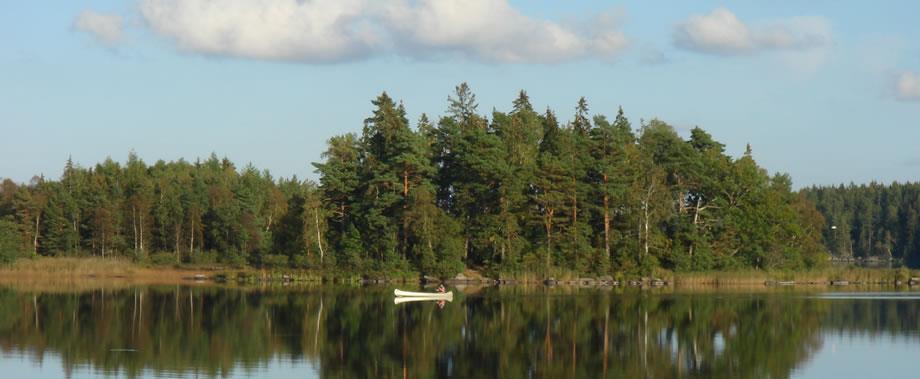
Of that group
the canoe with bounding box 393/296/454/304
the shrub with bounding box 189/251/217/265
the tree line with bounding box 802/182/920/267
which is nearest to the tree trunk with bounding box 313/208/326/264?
the shrub with bounding box 189/251/217/265

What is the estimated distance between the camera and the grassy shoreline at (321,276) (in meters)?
79.9

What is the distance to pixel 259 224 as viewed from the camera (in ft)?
315

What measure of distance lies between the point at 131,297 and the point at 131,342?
77.9ft

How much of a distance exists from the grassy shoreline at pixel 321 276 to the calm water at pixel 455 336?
16472 mm

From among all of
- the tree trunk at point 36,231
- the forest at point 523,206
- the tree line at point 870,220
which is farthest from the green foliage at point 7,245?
the tree line at point 870,220

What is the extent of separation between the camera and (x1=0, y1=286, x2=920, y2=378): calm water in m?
32.3

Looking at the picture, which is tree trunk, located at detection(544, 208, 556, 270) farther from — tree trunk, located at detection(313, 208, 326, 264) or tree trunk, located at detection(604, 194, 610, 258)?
tree trunk, located at detection(313, 208, 326, 264)

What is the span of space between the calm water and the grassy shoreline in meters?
16.5

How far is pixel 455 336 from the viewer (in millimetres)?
40844

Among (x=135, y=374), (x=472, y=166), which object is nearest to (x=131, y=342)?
(x=135, y=374)

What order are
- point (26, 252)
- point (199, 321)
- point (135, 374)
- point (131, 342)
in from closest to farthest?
point (135, 374) < point (131, 342) < point (199, 321) < point (26, 252)

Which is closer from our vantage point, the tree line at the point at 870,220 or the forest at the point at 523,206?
the forest at the point at 523,206

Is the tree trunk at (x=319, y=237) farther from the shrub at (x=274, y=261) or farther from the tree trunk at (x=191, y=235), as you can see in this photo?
the tree trunk at (x=191, y=235)

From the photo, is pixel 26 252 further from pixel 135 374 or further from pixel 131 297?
pixel 135 374
